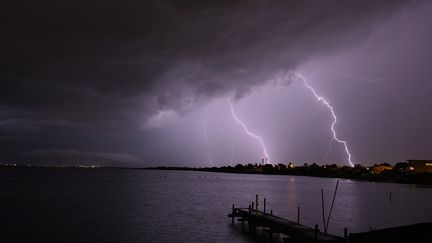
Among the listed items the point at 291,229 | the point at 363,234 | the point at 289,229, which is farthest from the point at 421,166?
the point at 363,234

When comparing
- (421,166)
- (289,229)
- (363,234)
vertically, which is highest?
(421,166)

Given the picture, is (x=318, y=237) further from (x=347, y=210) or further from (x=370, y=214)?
(x=347, y=210)

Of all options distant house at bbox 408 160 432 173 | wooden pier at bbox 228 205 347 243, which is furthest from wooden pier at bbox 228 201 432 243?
distant house at bbox 408 160 432 173

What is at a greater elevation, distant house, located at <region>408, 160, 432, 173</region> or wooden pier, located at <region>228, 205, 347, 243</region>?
distant house, located at <region>408, 160, 432, 173</region>

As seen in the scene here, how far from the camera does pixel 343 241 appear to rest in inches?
917

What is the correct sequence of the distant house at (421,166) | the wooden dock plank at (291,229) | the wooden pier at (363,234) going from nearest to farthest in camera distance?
the wooden pier at (363,234) → the wooden dock plank at (291,229) → the distant house at (421,166)

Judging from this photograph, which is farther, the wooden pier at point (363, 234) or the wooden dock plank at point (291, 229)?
the wooden dock plank at point (291, 229)

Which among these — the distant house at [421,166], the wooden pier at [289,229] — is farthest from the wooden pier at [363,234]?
the distant house at [421,166]

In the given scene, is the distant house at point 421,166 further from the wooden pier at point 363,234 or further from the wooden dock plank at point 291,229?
the wooden pier at point 363,234

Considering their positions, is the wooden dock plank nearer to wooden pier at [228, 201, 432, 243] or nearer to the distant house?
wooden pier at [228, 201, 432, 243]

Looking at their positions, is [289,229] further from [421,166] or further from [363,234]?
[421,166]

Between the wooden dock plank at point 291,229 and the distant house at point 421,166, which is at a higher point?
the distant house at point 421,166

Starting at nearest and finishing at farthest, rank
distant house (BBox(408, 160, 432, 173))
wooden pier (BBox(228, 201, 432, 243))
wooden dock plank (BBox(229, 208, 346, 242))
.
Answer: wooden pier (BBox(228, 201, 432, 243)) < wooden dock plank (BBox(229, 208, 346, 242)) < distant house (BBox(408, 160, 432, 173))

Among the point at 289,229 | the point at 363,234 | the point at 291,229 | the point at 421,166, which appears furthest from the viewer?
the point at 421,166
